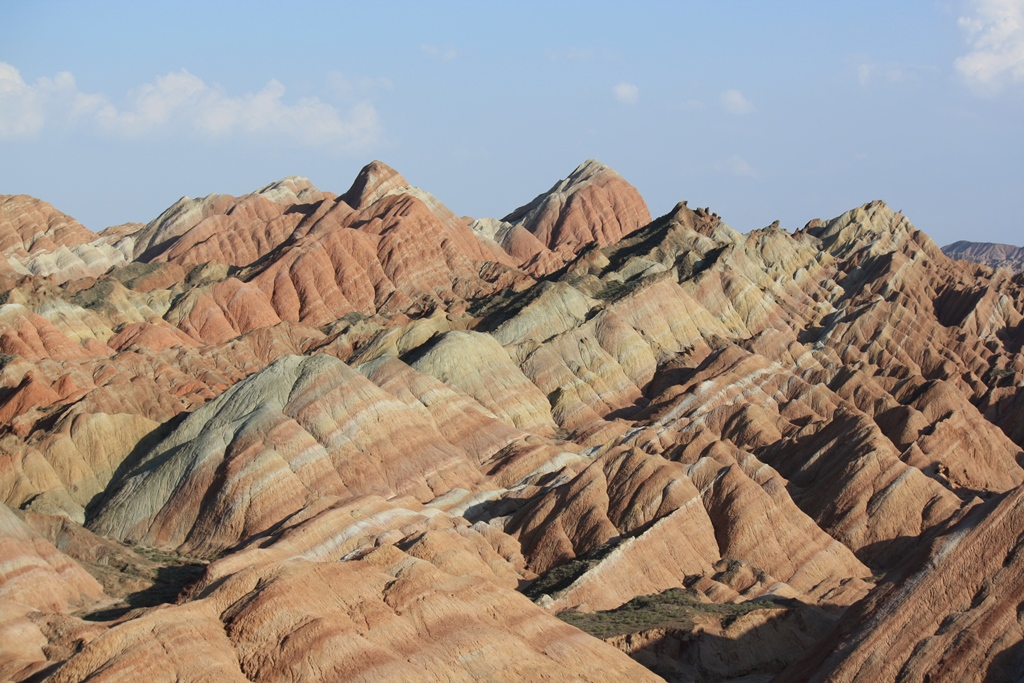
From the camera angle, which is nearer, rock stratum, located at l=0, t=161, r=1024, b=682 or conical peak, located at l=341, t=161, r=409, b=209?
rock stratum, located at l=0, t=161, r=1024, b=682

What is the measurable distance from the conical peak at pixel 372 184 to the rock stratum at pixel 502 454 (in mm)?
1031

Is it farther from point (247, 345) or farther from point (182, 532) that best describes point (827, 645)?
point (247, 345)

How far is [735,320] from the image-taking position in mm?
146875

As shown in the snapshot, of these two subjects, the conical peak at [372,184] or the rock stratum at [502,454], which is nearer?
the rock stratum at [502,454]

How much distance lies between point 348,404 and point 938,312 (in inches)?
3001

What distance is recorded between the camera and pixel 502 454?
333 ft

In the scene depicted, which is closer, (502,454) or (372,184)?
(502,454)

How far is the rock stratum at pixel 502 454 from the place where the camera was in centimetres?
4862

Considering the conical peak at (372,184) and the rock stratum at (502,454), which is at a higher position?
the conical peak at (372,184)

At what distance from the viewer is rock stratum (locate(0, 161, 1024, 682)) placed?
48625 millimetres

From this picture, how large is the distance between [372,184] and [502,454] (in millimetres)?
92874

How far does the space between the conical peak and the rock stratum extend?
3.38 feet

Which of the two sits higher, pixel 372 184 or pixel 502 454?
pixel 372 184

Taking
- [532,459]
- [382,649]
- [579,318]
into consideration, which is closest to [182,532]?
[532,459]
